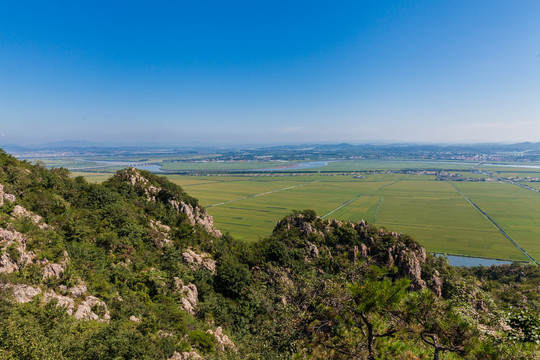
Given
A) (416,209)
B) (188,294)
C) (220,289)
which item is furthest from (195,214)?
(416,209)

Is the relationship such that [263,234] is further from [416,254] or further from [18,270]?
[18,270]

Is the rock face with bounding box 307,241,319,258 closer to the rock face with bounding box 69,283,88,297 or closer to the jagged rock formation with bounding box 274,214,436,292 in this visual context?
the jagged rock formation with bounding box 274,214,436,292

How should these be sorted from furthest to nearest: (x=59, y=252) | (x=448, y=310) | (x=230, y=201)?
(x=230, y=201)
(x=59, y=252)
(x=448, y=310)

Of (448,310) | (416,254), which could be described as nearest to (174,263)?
(448,310)

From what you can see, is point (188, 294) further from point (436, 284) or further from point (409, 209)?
point (409, 209)

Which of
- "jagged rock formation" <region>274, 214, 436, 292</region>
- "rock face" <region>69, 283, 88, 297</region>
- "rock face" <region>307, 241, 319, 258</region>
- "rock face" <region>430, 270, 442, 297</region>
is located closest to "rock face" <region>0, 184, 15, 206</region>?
"rock face" <region>69, 283, 88, 297</region>
